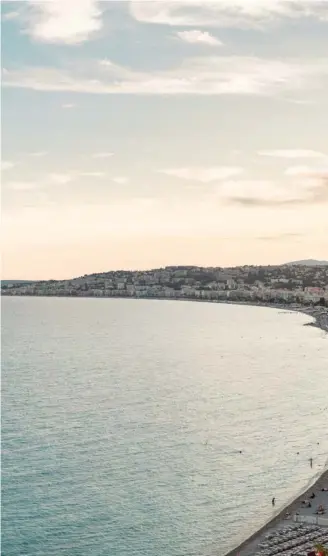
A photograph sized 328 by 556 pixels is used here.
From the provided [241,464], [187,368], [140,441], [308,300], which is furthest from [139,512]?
[308,300]

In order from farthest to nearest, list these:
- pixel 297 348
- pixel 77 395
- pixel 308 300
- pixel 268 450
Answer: pixel 308 300, pixel 297 348, pixel 77 395, pixel 268 450

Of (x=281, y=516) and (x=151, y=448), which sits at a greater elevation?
(x=151, y=448)

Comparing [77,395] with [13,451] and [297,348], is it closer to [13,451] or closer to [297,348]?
[13,451]

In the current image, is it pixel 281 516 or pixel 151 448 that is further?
pixel 151 448

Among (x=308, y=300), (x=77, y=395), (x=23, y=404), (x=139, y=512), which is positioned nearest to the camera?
(x=139, y=512)

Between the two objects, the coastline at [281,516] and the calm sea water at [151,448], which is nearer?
the coastline at [281,516]
